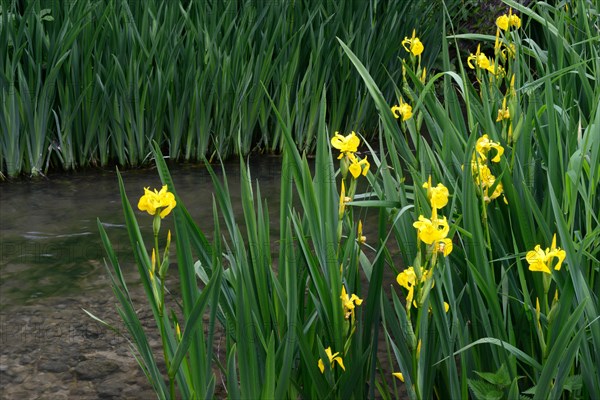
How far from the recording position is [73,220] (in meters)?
3.22

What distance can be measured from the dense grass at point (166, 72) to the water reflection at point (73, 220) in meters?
0.16

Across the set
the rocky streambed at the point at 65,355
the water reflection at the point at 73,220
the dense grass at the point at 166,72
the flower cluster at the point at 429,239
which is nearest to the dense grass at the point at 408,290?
the flower cluster at the point at 429,239

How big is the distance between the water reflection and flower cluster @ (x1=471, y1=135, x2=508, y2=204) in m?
1.37

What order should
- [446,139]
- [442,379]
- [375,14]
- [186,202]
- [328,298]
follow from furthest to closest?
[375,14] → [186,202] → [446,139] → [442,379] → [328,298]

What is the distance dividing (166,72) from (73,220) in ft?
2.95

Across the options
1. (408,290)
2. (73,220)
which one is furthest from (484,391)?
(73,220)

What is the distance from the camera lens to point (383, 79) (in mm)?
4668

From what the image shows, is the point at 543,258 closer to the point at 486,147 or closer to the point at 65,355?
the point at 486,147

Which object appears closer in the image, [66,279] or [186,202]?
[66,279]

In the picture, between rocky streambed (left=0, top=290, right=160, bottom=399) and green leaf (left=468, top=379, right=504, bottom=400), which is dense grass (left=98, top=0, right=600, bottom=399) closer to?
green leaf (left=468, top=379, right=504, bottom=400)

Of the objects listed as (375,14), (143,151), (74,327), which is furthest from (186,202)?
(375,14)

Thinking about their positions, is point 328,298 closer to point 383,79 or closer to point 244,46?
point 244,46

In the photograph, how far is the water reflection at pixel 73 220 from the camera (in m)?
2.57

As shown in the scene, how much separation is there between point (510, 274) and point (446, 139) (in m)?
0.31
